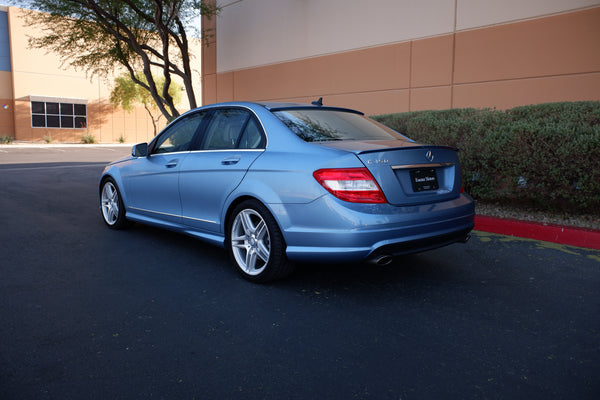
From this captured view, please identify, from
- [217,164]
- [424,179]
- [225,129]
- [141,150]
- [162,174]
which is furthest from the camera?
[141,150]

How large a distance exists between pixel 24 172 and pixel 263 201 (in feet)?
42.4

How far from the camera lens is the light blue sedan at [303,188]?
359cm

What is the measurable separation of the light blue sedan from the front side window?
0.01 metres

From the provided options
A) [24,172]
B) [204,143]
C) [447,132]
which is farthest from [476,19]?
[24,172]

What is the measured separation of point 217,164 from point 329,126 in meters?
1.08

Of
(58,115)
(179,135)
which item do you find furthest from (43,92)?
(179,135)

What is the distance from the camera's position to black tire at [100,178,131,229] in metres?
6.16

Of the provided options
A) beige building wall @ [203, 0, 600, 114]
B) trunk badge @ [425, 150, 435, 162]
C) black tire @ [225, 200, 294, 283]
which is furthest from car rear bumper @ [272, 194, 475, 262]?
beige building wall @ [203, 0, 600, 114]

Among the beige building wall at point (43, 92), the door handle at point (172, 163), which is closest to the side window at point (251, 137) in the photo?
the door handle at point (172, 163)

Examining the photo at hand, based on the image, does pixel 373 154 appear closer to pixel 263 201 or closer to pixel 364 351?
pixel 263 201

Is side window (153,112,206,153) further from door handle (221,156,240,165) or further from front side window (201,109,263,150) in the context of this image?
door handle (221,156,240,165)

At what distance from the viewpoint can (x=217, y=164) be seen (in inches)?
179

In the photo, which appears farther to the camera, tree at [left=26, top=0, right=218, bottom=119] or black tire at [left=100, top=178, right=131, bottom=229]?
tree at [left=26, top=0, right=218, bottom=119]

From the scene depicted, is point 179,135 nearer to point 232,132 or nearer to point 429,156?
point 232,132
